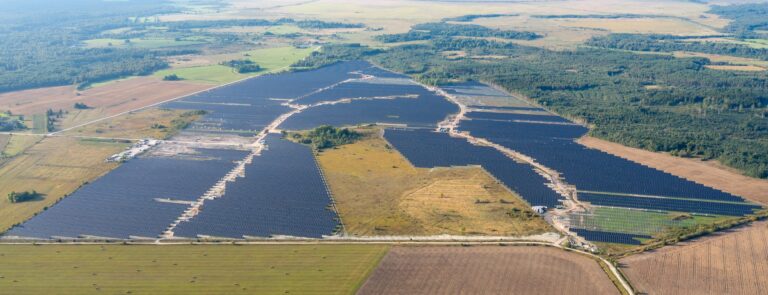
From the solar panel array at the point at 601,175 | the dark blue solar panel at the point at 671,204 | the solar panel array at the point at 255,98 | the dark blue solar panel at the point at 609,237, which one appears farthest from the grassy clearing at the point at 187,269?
the solar panel array at the point at 255,98

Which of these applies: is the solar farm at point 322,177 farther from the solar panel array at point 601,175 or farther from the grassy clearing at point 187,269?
the grassy clearing at point 187,269

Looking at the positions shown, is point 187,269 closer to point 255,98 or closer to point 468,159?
point 468,159

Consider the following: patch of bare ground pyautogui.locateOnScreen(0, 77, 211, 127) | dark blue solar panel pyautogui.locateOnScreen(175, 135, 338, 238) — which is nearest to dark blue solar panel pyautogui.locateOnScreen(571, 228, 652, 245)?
dark blue solar panel pyautogui.locateOnScreen(175, 135, 338, 238)

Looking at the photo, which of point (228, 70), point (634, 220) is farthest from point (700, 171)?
point (228, 70)

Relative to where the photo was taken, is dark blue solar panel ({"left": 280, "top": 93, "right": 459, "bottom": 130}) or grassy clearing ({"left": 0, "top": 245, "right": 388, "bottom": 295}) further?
dark blue solar panel ({"left": 280, "top": 93, "right": 459, "bottom": 130})

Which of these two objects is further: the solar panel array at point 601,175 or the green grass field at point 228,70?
the green grass field at point 228,70

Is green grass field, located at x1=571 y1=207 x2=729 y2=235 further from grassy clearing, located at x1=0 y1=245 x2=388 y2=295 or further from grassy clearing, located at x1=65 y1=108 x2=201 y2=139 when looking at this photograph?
grassy clearing, located at x1=65 y1=108 x2=201 y2=139
